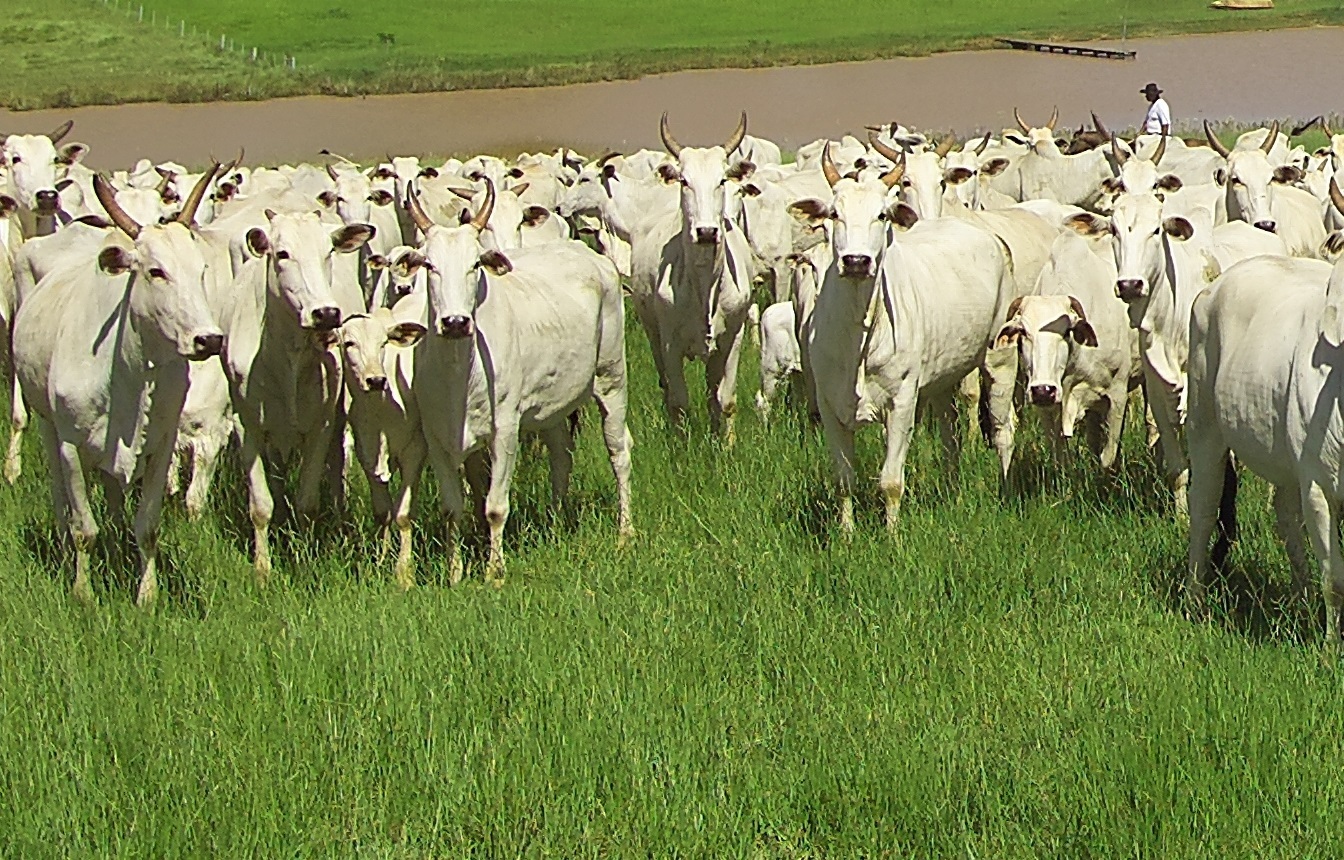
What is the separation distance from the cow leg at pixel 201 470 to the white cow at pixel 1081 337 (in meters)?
4.59

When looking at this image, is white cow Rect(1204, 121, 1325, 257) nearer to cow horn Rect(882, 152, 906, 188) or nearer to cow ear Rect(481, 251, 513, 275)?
cow horn Rect(882, 152, 906, 188)

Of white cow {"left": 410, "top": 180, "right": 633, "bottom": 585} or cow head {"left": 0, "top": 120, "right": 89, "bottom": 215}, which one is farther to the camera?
cow head {"left": 0, "top": 120, "right": 89, "bottom": 215}

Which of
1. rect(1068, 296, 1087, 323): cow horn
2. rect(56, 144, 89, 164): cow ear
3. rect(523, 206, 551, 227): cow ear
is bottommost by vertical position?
rect(1068, 296, 1087, 323): cow horn

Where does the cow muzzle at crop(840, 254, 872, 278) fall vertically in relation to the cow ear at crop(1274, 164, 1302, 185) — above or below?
below

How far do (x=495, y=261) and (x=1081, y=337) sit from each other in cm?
342

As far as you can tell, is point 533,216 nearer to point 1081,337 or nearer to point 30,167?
point 1081,337

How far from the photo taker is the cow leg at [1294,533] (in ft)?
27.6

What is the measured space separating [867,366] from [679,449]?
6.35 feet

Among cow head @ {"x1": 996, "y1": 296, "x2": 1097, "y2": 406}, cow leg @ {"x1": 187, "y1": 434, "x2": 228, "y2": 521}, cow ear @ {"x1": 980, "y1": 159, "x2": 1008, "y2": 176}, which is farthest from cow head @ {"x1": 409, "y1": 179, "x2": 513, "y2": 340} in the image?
cow ear @ {"x1": 980, "y1": 159, "x2": 1008, "y2": 176}

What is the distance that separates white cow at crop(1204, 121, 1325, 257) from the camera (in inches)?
507

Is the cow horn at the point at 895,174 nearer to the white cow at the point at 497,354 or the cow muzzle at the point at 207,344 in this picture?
the white cow at the point at 497,354

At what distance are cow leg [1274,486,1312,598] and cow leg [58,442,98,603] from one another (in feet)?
19.3

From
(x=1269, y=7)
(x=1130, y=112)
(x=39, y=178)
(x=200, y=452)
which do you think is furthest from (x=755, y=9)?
(x=200, y=452)

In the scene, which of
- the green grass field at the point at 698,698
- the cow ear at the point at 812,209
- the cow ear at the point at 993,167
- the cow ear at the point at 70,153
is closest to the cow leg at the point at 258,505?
the green grass field at the point at 698,698
